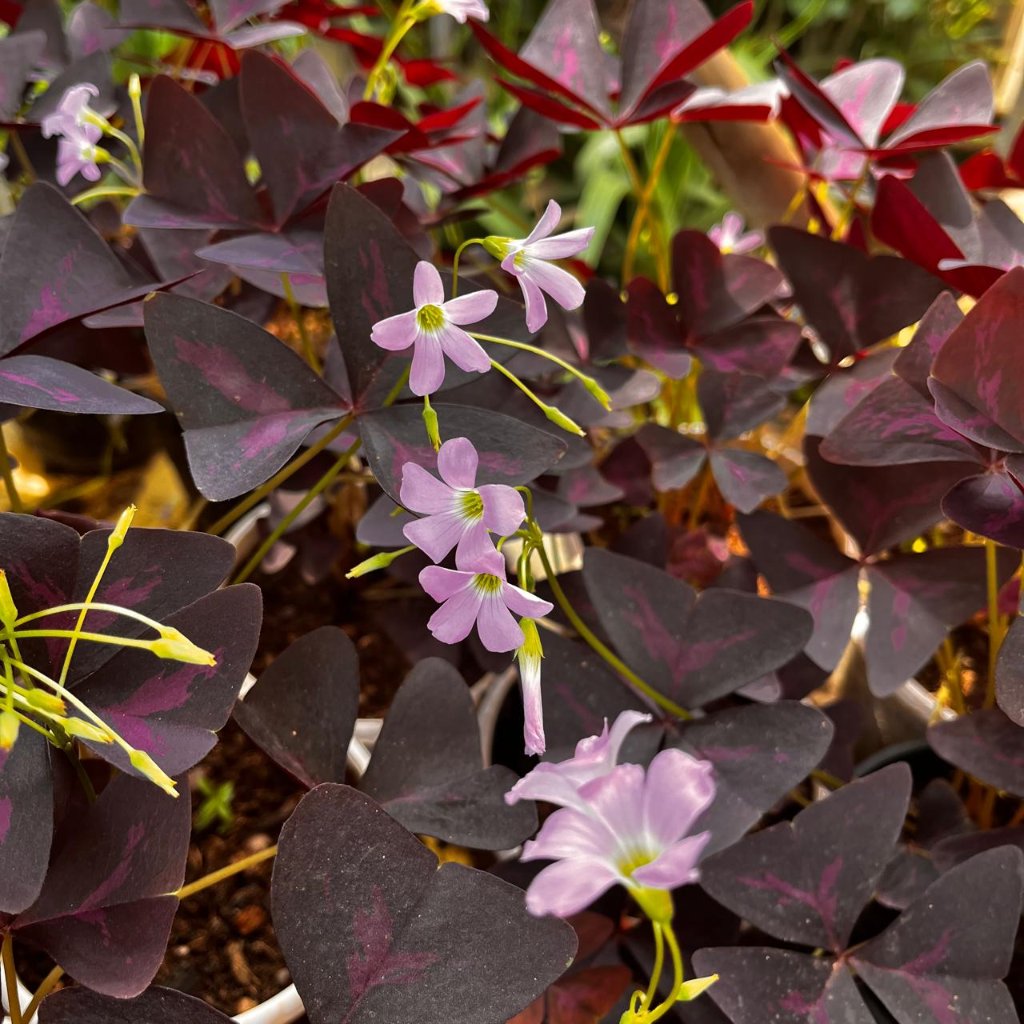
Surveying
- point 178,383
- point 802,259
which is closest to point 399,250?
point 178,383

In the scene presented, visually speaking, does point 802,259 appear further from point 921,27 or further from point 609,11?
point 921,27

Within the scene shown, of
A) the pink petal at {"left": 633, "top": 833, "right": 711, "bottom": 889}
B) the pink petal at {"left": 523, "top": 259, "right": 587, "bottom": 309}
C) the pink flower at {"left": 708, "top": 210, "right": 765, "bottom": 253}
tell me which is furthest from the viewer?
the pink flower at {"left": 708, "top": 210, "right": 765, "bottom": 253}

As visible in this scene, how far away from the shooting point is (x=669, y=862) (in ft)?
0.94

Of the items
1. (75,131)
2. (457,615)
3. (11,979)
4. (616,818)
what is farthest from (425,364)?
(75,131)

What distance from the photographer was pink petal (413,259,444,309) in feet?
1.37

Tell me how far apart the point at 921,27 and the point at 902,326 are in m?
2.68

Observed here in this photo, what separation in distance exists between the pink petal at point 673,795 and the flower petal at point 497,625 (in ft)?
0.42

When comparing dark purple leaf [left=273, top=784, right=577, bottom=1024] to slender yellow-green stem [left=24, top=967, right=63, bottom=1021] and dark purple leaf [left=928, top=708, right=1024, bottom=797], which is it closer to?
slender yellow-green stem [left=24, top=967, right=63, bottom=1021]

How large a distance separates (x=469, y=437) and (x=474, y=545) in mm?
103

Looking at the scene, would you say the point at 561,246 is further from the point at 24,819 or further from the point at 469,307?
the point at 24,819

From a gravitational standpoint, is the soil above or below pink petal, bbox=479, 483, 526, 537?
below

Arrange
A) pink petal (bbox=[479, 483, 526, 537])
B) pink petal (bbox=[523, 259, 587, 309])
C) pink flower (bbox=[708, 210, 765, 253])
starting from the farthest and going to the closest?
pink flower (bbox=[708, 210, 765, 253])
pink petal (bbox=[523, 259, 587, 309])
pink petal (bbox=[479, 483, 526, 537])

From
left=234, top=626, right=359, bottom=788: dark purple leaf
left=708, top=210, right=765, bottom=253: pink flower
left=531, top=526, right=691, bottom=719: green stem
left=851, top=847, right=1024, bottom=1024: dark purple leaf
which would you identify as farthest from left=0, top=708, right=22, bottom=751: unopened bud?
left=708, top=210, right=765, bottom=253: pink flower

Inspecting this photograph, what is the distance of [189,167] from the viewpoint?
0.64 meters
